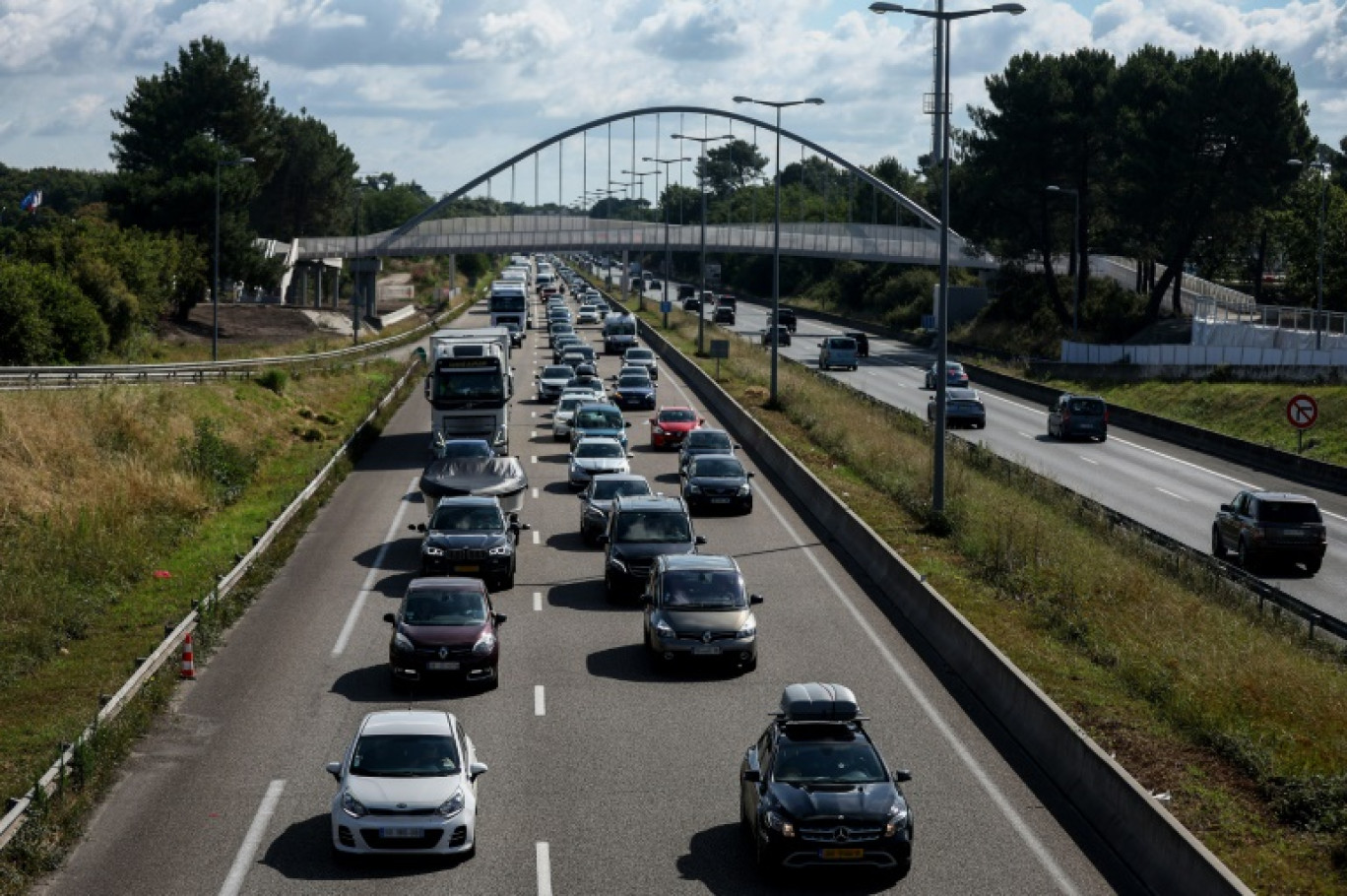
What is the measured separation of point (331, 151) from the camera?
158 metres

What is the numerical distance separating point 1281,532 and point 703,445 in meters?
17.4

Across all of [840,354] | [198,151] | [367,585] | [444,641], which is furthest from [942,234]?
[198,151]

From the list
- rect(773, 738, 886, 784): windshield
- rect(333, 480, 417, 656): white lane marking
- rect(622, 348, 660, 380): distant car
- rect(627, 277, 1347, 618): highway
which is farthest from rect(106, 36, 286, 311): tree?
rect(773, 738, 886, 784): windshield

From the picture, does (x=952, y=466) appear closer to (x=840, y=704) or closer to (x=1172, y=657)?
(x=1172, y=657)

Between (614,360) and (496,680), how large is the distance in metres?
70.9

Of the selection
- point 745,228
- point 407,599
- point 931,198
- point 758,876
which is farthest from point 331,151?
point 758,876

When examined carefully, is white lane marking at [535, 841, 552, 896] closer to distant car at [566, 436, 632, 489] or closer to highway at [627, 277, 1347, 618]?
highway at [627, 277, 1347, 618]

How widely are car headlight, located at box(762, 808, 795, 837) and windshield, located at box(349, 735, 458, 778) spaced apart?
3.34 m

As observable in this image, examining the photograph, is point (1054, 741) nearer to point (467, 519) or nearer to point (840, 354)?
point (467, 519)

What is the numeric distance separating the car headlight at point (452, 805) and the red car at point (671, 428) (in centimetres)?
3946

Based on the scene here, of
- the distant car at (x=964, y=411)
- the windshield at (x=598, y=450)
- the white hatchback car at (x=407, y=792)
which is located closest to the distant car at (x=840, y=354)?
the distant car at (x=964, y=411)

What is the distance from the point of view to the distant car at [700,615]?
84.9ft

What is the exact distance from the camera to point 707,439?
49531 mm

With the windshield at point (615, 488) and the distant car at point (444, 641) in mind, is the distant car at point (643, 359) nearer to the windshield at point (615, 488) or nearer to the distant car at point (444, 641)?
the windshield at point (615, 488)
